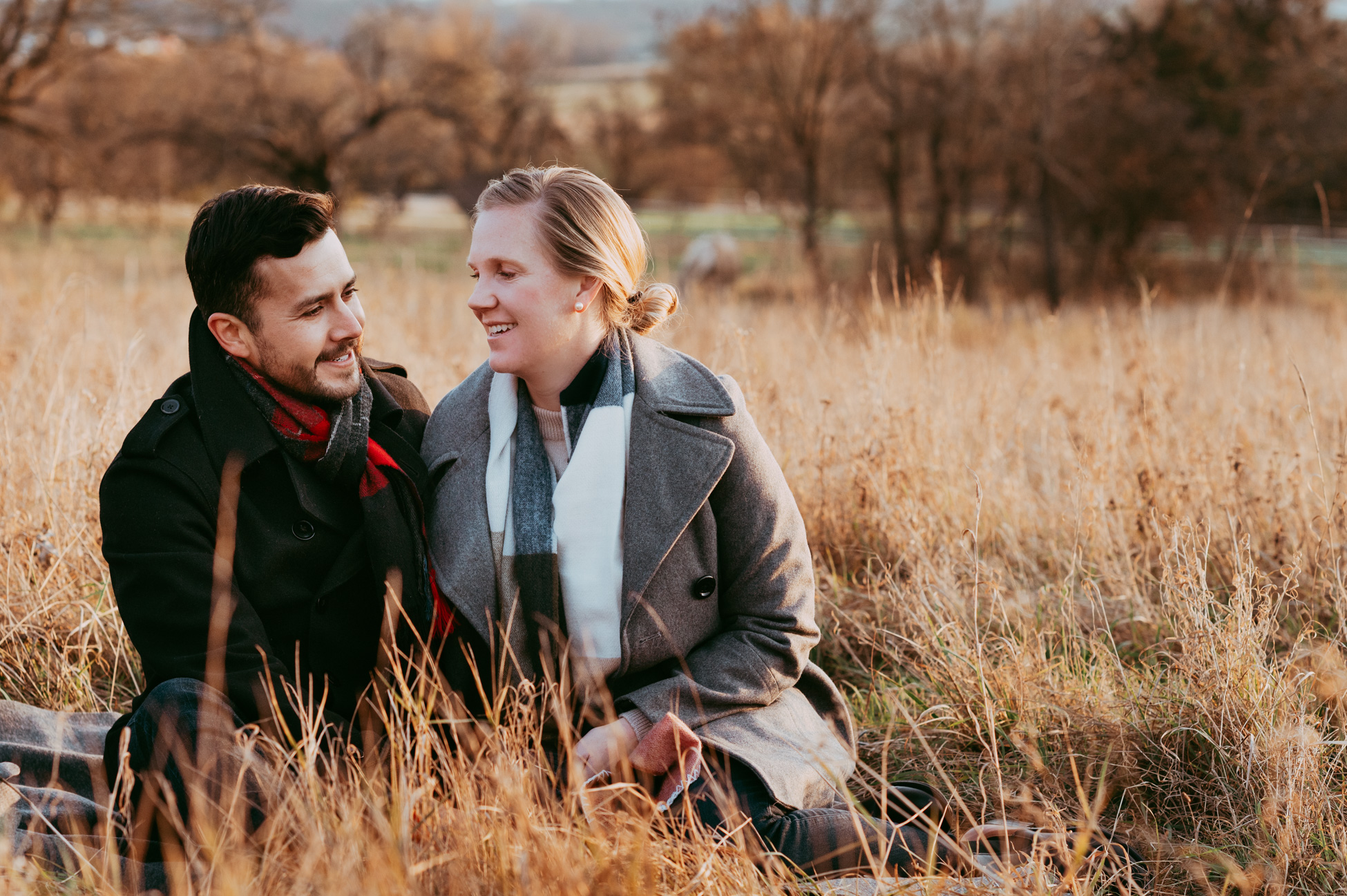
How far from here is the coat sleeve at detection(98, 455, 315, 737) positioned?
2041 mm

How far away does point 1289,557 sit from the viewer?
319cm

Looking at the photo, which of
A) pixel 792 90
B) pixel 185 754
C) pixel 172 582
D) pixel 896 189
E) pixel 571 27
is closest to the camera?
pixel 185 754

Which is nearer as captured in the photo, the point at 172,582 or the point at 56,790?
the point at 172,582

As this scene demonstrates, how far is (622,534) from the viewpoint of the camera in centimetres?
235

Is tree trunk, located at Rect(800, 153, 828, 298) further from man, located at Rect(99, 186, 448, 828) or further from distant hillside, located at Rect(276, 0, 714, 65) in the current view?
man, located at Rect(99, 186, 448, 828)

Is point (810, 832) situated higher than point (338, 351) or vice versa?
point (338, 351)

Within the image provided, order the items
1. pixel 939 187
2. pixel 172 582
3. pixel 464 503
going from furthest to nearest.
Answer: pixel 939 187
pixel 464 503
pixel 172 582

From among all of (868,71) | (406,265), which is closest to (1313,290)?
(868,71)

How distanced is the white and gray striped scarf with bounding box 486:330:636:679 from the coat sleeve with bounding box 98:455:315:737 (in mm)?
537

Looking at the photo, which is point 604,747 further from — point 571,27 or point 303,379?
Answer: point 571,27

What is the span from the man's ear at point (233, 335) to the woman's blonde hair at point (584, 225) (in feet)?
1.96

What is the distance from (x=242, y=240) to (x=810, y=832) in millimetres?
1758

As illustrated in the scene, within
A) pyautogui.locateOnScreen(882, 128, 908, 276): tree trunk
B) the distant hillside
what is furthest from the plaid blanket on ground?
the distant hillside

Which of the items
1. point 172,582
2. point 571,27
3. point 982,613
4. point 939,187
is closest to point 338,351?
point 172,582
